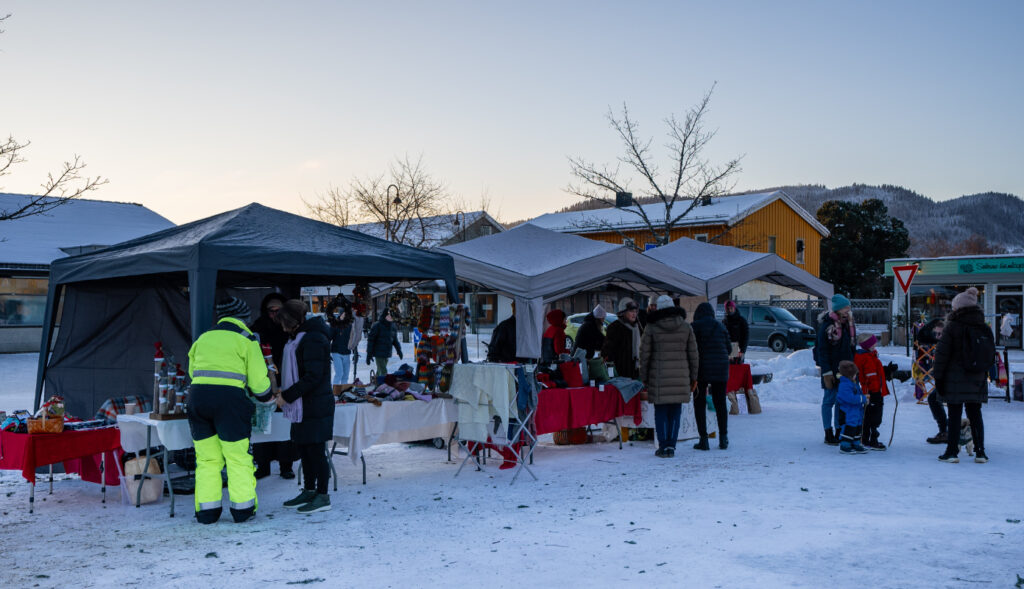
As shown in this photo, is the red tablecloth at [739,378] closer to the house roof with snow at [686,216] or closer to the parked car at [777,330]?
the parked car at [777,330]

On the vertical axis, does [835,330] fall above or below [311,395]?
above

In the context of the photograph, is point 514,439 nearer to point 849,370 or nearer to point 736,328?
point 849,370

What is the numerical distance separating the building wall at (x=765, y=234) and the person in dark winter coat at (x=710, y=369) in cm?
2784

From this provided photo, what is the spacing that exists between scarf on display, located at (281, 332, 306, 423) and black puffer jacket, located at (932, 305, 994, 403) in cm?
578

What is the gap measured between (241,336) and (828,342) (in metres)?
6.16

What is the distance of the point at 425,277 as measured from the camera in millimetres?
7992

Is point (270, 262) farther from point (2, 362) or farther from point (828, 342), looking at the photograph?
point (2, 362)

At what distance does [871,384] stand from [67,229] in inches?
1021

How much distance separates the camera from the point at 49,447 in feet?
20.2

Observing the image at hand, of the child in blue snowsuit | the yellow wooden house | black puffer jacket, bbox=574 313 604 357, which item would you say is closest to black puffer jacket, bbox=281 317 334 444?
black puffer jacket, bbox=574 313 604 357

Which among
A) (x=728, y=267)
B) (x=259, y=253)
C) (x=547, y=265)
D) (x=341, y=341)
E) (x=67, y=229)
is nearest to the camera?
(x=259, y=253)

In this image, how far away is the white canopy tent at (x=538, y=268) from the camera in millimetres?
9727

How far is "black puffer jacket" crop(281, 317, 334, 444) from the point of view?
6.04 metres

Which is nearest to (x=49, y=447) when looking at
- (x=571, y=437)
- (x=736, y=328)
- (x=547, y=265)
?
(x=571, y=437)
